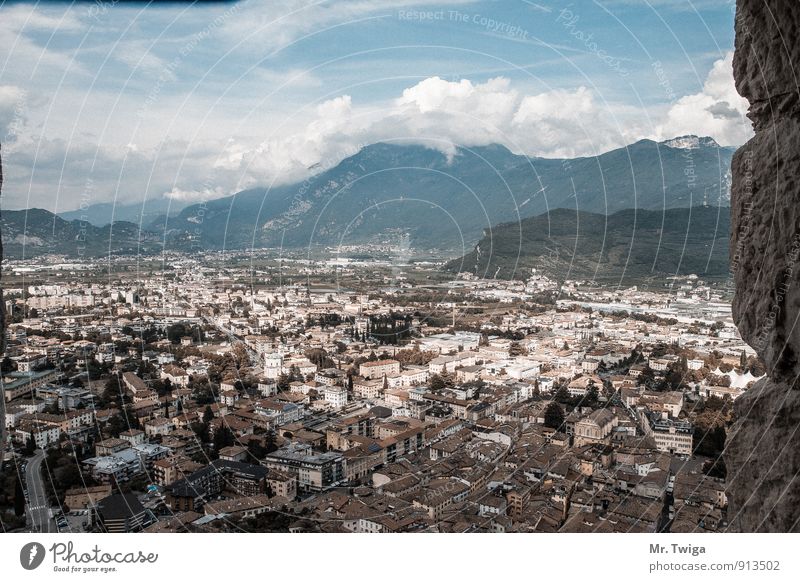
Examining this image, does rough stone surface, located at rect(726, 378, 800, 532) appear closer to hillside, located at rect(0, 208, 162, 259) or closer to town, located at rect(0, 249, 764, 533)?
town, located at rect(0, 249, 764, 533)

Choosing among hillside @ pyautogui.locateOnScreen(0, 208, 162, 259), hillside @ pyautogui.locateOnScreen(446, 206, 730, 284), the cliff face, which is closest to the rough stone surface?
the cliff face

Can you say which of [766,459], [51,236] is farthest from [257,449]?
[766,459]

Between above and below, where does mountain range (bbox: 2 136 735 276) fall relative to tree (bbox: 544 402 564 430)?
above

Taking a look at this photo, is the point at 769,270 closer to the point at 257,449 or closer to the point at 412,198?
the point at 257,449

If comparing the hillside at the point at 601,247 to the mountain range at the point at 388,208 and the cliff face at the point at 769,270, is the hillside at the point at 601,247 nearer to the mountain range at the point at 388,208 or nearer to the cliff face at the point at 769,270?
the mountain range at the point at 388,208

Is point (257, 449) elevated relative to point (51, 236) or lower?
lower

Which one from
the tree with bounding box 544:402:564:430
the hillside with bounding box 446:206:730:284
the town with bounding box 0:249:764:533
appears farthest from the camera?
the hillside with bounding box 446:206:730:284
